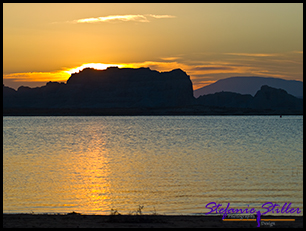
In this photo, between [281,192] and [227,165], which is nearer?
[281,192]

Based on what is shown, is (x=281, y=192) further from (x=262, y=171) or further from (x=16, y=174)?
(x=16, y=174)

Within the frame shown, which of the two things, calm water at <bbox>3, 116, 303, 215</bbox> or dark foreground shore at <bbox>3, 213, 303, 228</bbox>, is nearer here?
dark foreground shore at <bbox>3, 213, 303, 228</bbox>

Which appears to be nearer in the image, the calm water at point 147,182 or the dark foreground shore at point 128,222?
the dark foreground shore at point 128,222

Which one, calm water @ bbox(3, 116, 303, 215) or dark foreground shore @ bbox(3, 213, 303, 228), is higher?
dark foreground shore @ bbox(3, 213, 303, 228)

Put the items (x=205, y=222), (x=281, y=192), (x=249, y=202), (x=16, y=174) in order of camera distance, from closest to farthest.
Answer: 1. (x=205, y=222)
2. (x=249, y=202)
3. (x=281, y=192)
4. (x=16, y=174)

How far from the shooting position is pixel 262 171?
1072 inches

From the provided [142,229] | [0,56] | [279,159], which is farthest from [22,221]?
[279,159]

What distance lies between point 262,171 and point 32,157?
18582mm

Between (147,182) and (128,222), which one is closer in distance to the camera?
(128,222)

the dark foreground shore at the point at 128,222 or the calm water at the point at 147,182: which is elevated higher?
the dark foreground shore at the point at 128,222

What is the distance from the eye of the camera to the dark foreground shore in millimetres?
12055

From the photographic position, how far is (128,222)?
12.7 m

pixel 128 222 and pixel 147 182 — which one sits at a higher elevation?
pixel 128 222

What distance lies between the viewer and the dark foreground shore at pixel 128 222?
12.1 m
